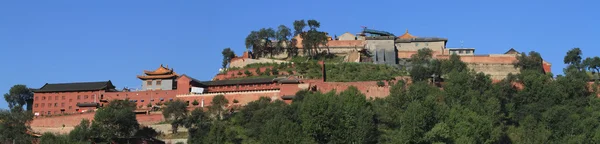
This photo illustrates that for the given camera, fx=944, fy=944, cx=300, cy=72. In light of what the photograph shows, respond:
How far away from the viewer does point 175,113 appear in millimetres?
75000

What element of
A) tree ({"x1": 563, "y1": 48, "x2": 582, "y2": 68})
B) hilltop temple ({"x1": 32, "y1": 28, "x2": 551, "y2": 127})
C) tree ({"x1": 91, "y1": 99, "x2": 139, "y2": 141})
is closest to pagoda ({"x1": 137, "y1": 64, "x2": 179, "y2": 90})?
hilltop temple ({"x1": 32, "y1": 28, "x2": 551, "y2": 127})


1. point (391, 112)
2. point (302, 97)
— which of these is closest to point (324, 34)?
point (302, 97)

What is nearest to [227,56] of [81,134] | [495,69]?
[495,69]

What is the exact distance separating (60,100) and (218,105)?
16.6m

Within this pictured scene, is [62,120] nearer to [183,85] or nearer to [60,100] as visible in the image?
[60,100]

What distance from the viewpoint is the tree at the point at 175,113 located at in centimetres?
7412

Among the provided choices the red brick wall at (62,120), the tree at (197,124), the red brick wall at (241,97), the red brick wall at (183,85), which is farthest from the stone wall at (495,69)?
the red brick wall at (62,120)

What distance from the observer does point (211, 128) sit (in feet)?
228

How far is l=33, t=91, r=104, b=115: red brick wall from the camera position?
84938 millimetres

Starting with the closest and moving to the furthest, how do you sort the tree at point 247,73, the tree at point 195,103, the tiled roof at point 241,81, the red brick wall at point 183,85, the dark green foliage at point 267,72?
the tree at point 195,103, the red brick wall at point 183,85, the tiled roof at point 241,81, the dark green foliage at point 267,72, the tree at point 247,73

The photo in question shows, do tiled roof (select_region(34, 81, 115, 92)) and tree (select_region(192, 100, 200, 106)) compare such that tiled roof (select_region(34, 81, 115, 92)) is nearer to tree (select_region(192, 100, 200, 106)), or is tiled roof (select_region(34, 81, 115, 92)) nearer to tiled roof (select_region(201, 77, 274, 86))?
tiled roof (select_region(201, 77, 274, 86))

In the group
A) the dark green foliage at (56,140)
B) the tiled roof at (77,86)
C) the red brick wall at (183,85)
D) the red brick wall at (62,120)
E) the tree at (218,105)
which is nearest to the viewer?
the dark green foliage at (56,140)

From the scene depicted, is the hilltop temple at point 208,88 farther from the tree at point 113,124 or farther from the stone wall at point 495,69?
the tree at point 113,124

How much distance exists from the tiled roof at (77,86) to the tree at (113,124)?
15436 millimetres
